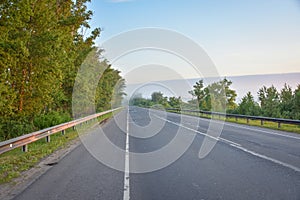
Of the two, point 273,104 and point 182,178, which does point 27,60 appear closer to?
point 182,178

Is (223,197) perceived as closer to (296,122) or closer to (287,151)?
(287,151)

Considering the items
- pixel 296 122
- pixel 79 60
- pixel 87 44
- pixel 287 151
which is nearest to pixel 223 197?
pixel 287 151

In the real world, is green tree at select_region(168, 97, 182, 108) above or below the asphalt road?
above

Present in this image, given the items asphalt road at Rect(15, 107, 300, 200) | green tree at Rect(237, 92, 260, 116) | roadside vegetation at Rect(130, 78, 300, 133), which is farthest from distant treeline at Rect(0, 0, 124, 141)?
green tree at Rect(237, 92, 260, 116)

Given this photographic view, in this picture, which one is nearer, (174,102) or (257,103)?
(257,103)

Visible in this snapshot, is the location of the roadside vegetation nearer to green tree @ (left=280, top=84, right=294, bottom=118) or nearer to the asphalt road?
green tree @ (left=280, top=84, right=294, bottom=118)

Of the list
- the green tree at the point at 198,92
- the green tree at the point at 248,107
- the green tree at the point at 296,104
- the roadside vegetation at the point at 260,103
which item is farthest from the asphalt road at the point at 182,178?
the green tree at the point at 198,92

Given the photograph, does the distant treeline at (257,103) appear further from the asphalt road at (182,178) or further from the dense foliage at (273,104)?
the asphalt road at (182,178)

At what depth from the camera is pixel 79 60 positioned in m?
27.2

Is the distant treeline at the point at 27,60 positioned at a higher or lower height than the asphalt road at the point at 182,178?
higher

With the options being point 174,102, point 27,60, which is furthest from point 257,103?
point 174,102

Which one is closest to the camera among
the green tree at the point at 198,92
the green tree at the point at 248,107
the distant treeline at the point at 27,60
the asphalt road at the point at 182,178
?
the asphalt road at the point at 182,178

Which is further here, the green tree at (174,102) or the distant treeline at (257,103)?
the green tree at (174,102)

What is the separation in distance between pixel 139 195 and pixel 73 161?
14.4ft
